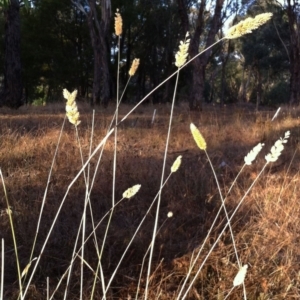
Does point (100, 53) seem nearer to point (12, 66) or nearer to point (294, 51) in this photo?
point (12, 66)

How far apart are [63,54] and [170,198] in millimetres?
23080

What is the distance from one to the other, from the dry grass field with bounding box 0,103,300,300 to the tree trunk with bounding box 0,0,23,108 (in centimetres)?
532

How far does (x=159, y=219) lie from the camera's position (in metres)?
3.54

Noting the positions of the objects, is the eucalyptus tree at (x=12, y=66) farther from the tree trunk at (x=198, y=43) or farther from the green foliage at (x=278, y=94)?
the green foliage at (x=278, y=94)

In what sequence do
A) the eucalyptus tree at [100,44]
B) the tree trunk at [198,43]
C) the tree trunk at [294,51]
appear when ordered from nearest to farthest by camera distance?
the tree trunk at [198,43]
the eucalyptus tree at [100,44]
the tree trunk at [294,51]

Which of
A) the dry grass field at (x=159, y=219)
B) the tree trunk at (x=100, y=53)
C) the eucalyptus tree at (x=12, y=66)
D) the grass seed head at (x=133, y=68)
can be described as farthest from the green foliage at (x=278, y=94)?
the grass seed head at (x=133, y=68)

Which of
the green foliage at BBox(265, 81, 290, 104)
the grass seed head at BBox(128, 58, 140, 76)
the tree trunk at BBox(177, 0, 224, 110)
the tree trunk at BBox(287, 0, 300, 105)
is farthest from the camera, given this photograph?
the green foliage at BBox(265, 81, 290, 104)

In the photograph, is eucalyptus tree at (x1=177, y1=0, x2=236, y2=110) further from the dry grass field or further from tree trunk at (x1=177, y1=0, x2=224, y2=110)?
the dry grass field

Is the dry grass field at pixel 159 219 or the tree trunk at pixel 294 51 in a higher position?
the tree trunk at pixel 294 51

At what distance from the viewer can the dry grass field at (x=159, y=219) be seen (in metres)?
2.83

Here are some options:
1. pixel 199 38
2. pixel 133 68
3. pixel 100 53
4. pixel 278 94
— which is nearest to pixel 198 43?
pixel 199 38

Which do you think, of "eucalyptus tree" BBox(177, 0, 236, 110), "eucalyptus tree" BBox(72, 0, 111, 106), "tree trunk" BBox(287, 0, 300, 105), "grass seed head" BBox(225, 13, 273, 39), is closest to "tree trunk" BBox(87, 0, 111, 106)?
"eucalyptus tree" BBox(72, 0, 111, 106)

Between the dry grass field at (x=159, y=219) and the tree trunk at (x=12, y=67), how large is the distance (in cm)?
532

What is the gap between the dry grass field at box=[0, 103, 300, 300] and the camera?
9.29ft
